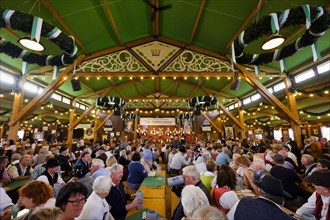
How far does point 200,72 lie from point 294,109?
14.2ft

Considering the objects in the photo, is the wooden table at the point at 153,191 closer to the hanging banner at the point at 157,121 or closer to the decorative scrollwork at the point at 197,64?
the decorative scrollwork at the point at 197,64

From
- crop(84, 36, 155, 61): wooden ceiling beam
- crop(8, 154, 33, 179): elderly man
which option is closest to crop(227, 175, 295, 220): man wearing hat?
crop(8, 154, 33, 179): elderly man

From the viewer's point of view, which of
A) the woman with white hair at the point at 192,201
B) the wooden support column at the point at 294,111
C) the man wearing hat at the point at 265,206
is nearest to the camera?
the man wearing hat at the point at 265,206

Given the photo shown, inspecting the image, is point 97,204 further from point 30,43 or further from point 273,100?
point 273,100

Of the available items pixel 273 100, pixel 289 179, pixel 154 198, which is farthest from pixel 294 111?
pixel 154 198

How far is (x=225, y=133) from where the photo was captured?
15.9 meters

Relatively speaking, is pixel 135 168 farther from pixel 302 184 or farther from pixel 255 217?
pixel 302 184

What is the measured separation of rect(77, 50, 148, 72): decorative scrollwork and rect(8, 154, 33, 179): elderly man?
4.67 metres

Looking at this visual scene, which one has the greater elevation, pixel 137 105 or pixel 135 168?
pixel 137 105

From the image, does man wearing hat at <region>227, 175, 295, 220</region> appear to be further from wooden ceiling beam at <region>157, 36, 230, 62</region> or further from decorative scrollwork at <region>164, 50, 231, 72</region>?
wooden ceiling beam at <region>157, 36, 230, 62</region>

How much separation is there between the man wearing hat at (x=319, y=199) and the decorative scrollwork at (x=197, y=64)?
22.0 ft

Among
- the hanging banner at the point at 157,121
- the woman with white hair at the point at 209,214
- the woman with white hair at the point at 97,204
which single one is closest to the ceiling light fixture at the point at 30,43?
Result: the woman with white hair at the point at 97,204

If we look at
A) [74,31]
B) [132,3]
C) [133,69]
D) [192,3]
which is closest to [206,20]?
[192,3]

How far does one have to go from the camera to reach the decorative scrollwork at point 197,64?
322 inches
